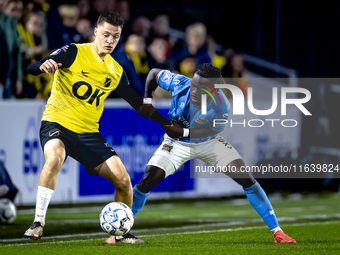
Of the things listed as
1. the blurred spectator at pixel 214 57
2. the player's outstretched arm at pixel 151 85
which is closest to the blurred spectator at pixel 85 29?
the blurred spectator at pixel 214 57

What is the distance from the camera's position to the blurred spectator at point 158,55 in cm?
1090

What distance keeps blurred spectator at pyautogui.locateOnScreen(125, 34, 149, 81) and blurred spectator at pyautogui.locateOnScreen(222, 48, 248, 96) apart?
197cm

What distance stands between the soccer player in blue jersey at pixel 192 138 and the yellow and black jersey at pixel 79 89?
0.70 meters

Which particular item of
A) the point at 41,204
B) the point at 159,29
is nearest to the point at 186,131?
the point at 41,204

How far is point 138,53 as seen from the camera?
10703 millimetres

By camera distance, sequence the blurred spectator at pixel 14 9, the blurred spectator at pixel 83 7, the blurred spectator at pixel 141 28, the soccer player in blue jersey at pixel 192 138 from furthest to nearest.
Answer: the blurred spectator at pixel 141 28, the blurred spectator at pixel 83 7, the blurred spectator at pixel 14 9, the soccer player in blue jersey at pixel 192 138

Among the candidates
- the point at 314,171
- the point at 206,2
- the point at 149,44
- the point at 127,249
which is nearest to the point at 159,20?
the point at 149,44

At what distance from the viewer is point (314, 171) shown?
1291cm

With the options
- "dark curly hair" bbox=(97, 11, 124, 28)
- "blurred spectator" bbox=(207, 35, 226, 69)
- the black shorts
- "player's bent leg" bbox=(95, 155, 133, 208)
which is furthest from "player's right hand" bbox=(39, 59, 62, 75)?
"blurred spectator" bbox=(207, 35, 226, 69)

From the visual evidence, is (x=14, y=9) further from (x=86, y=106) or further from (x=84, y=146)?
(x=84, y=146)

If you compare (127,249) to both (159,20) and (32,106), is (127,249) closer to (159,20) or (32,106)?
(32,106)

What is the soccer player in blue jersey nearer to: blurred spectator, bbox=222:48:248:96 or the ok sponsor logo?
the ok sponsor logo

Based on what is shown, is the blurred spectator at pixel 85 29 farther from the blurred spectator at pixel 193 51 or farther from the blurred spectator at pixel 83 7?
the blurred spectator at pixel 193 51

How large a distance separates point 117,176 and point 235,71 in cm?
672
